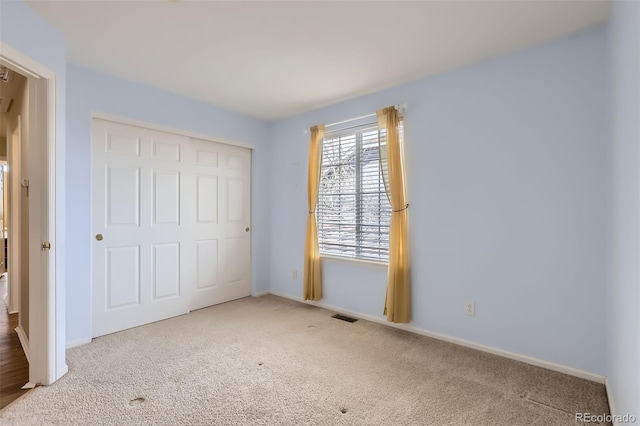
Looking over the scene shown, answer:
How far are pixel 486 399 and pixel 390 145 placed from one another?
217 centimetres

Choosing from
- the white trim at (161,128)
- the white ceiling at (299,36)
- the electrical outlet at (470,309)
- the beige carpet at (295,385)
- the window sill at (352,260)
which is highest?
the white ceiling at (299,36)

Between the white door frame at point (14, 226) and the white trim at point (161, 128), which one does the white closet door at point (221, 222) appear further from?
the white door frame at point (14, 226)

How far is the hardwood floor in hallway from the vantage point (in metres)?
2.01

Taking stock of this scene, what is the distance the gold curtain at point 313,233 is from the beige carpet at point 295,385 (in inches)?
32.6

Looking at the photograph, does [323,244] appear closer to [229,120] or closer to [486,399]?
[229,120]

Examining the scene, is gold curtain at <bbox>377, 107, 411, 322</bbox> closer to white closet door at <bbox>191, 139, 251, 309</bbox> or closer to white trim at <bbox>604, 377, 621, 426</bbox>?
white trim at <bbox>604, 377, 621, 426</bbox>

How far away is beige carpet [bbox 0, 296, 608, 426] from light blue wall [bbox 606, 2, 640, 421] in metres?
0.45

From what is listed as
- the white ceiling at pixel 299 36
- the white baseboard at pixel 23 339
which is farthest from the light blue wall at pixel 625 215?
the white baseboard at pixel 23 339

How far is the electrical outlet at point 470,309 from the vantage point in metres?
2.69

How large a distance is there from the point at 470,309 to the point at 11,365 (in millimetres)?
3645

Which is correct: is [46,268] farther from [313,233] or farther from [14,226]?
[313,233]

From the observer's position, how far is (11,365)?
236cm

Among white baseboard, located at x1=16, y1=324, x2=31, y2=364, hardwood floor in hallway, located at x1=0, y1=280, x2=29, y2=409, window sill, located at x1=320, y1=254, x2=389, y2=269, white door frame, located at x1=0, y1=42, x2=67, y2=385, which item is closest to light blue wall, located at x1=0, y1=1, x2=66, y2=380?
white door frame, located at x1=0, y1=42, x2=67, y2=385

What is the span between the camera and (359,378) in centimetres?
220
